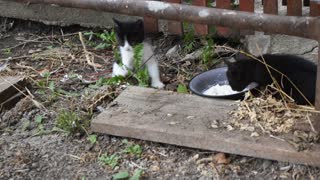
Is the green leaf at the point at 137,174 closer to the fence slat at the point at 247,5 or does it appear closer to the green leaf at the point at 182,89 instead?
the green leaf at the point at 182,89

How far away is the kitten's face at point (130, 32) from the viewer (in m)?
4.35

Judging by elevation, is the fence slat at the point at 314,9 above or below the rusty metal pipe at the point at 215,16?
below

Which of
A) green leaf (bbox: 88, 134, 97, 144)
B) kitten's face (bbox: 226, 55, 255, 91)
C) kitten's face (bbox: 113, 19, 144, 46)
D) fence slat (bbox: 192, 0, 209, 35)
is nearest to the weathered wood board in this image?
green leaf (bbox: 88, 134, 97, 144)

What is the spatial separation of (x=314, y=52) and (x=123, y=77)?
1.48 meters

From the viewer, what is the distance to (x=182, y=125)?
3.08 metres

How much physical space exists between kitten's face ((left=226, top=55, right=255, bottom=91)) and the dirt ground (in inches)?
16.8

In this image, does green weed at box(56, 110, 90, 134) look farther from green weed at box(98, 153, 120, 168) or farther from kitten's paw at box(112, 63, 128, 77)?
kitten's paw at box(112, 63, 128, 77)

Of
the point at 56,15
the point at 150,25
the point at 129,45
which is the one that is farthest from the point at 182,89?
the point at 56,15

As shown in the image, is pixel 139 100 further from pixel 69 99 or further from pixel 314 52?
pixel 314 52

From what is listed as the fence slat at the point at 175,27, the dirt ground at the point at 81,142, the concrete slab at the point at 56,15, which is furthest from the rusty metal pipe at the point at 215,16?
the concrete slab at the point at 56,15

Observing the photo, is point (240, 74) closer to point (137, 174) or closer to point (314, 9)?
point (314, 9)

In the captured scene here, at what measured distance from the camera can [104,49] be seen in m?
4.98

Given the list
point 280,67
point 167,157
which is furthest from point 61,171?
point 280,67

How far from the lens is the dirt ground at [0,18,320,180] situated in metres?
2.89
